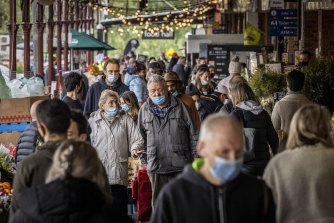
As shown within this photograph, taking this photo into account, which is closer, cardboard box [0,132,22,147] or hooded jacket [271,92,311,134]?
hooded jacket [271,92,311,134]

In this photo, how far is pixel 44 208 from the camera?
21.8 feet

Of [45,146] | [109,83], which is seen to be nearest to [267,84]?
[109,83]

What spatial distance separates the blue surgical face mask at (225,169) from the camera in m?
6.29

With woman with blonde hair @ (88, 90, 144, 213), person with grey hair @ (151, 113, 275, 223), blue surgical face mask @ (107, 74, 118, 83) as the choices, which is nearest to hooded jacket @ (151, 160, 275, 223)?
person with grey hair @ (151, 113, 275, 223)

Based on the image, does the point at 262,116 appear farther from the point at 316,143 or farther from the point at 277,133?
the point at 316,143

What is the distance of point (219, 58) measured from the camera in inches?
1337

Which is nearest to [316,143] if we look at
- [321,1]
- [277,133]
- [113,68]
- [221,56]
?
[277,133]

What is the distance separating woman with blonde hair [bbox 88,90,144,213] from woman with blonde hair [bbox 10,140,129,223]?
523 cm

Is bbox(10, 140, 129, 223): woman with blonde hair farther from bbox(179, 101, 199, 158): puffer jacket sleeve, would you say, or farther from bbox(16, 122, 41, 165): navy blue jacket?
bbox(179, 101, 199, 158): puffer jacket sleeve

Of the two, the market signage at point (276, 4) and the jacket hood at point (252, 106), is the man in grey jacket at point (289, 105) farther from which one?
the market signage at point (276, 4)

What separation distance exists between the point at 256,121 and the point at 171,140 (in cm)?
102

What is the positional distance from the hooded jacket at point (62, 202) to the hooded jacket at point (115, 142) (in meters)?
5.36

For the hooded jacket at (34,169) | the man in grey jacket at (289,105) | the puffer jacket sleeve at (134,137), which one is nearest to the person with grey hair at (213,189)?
the hooded jacket at (34,169)

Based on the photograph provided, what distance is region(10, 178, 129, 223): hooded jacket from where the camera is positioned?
6645 millimetres
